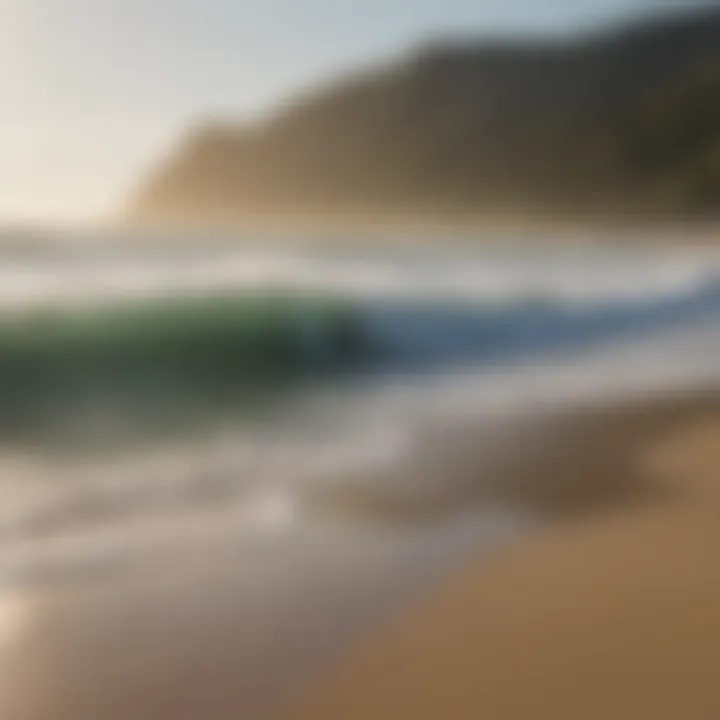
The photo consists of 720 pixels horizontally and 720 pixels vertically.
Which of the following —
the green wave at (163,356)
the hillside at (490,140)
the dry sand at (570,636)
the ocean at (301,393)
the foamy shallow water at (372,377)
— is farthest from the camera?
the hillside at (490,140)

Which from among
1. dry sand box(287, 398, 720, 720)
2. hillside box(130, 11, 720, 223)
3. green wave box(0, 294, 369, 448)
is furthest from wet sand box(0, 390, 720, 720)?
hillside box(130, 11, 720, 223)

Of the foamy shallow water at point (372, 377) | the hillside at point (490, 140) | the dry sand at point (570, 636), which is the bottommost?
the dry sand at point (570, 636)

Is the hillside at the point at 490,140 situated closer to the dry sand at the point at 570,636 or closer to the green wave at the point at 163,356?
the green wave at the point at 163,356

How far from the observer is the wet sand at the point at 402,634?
102cm

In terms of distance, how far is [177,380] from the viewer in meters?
2.93

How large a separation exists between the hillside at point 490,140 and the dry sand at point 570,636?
207 cm

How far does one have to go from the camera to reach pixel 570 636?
1.11 meters

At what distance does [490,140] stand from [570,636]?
3324mm

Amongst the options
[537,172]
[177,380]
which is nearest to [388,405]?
[177,380]

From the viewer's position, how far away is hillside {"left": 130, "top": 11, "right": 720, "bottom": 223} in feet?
11.0

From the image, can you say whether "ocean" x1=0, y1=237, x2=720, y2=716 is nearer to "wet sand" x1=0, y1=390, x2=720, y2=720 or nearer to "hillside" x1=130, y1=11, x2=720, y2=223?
"wet sand" x1=0, y1=390, x2=720, y2=720

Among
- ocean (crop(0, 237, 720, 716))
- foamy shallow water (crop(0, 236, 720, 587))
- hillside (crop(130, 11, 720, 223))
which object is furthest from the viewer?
hillside (crop(130, 11, 720, 223))

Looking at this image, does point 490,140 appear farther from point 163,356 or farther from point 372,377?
point 163,356

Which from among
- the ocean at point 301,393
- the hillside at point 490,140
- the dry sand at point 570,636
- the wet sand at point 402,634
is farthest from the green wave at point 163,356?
the dry sand at point 570,636
